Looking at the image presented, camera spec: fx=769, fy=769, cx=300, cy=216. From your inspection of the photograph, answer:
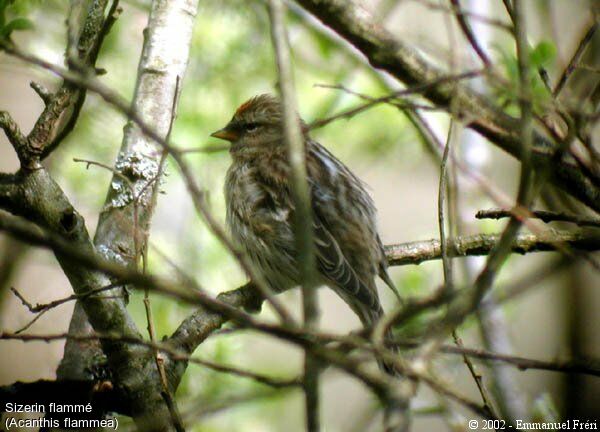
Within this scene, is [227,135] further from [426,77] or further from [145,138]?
[426,77]

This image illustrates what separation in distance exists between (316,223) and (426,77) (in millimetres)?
1528

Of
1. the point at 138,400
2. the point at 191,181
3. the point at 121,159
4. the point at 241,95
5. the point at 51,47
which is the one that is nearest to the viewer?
the point at 191,181

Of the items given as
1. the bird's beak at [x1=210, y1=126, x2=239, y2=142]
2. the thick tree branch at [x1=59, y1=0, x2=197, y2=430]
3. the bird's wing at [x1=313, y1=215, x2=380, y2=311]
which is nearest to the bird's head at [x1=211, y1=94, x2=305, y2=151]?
the bird's beak at [x1=210, y1=126, x2=239, y2=142]

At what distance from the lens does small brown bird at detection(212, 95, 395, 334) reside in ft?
14.0

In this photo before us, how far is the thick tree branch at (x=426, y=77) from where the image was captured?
291cm

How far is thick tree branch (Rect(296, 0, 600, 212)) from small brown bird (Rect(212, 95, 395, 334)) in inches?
49.8

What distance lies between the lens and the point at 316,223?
441 centimetres

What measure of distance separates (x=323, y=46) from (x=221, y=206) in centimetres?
152

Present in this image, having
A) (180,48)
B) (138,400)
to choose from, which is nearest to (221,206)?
(180,48)

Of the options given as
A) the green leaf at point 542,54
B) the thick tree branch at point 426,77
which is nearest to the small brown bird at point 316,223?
the thick tree branch at point 426,77

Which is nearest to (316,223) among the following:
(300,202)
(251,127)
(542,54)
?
(251,127)

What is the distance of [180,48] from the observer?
3707 mm

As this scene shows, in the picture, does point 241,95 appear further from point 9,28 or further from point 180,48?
point 9,28

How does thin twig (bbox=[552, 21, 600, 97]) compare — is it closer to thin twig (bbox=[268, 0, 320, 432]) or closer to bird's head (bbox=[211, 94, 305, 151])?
thin twig (bbox=[268, 0, 320, 432])
